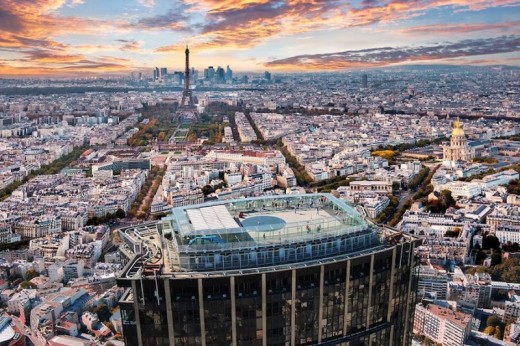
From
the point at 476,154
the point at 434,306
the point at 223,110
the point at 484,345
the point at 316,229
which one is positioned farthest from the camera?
the point at 223,110

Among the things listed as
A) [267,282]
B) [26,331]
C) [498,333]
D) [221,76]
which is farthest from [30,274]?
[221,76]

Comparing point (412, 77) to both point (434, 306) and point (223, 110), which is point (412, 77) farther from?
point (434, 306)

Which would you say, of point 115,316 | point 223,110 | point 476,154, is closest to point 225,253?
point 115,316

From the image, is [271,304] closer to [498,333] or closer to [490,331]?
[498,333]

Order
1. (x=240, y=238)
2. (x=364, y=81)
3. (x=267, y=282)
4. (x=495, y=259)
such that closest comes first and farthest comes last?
(x=267, y=282) → (x=240, y=238) → (x=495, y=259) → (x=364, y=81)

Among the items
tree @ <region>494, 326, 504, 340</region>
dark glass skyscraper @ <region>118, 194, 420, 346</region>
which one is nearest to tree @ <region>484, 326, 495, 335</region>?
tree @ <region>494, 326, 504, 340</region>

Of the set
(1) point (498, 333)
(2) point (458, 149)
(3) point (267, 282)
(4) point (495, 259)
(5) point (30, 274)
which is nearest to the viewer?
(3) point (267, 282)
